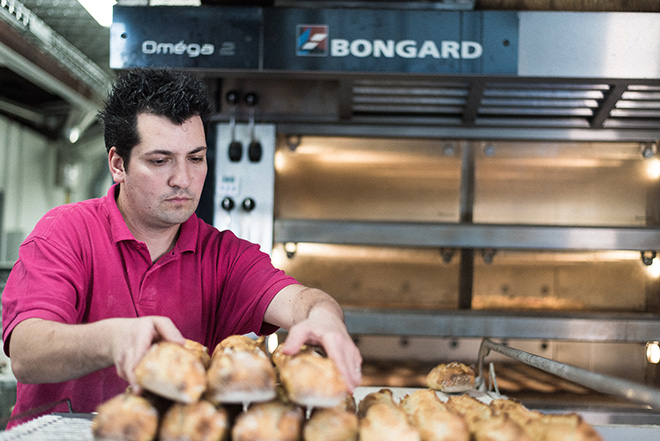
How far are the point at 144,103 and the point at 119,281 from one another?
1.40ft

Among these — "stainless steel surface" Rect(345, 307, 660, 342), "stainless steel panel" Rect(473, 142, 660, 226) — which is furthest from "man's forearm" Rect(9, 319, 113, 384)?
"stainless steel panel" Rect(473, 142, 660, 226)

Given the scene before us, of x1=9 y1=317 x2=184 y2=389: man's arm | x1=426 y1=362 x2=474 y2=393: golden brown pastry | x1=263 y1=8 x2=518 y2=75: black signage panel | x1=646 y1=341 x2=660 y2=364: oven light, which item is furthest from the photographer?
x1=646 y1=341 x2=660 y2=364: oven light

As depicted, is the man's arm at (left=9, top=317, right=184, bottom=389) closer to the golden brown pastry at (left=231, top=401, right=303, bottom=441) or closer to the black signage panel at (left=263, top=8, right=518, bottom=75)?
the golden brown pastry at (left=231, top=401, right=303, bottom=441)

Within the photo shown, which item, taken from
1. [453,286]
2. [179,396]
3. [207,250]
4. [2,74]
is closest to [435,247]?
[453,286]

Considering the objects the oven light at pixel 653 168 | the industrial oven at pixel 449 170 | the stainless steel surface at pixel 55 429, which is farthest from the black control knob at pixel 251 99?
the oven light at pixel 653 168

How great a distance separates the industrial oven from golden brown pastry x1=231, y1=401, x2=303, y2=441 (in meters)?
1.66

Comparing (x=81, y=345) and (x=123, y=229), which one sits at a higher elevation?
(x=123, y=229)

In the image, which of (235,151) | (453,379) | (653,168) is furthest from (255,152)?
(653,168)

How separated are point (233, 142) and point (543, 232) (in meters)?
1.53

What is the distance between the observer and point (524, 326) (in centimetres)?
237

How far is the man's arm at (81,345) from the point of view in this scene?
2.46 ft

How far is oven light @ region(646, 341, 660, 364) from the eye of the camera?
97.7 inches

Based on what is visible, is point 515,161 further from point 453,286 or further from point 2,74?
point 2,74

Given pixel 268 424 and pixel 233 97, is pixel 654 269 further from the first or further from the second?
pixel 268 424
